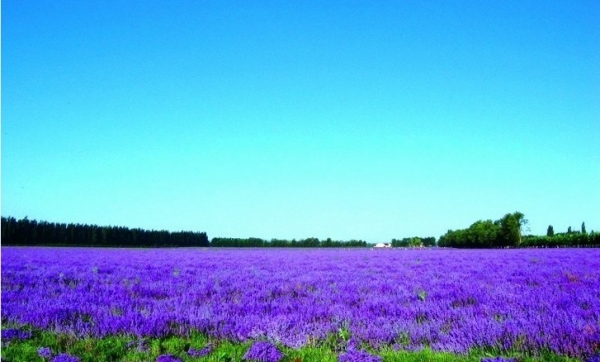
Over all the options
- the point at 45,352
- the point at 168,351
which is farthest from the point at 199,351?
the point at 45,352

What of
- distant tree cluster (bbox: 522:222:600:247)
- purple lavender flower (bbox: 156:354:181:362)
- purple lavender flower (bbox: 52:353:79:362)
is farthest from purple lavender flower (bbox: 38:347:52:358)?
distant tree cluster (bbox: 522:222:600:247)

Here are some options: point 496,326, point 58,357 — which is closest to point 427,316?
point 496,326

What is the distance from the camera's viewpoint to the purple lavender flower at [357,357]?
12.1 ft

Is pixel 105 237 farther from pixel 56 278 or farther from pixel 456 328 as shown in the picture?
pixel 456 328

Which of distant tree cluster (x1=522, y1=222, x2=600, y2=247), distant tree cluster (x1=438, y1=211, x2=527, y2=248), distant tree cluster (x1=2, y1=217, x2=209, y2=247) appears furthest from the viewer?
distant tree cluster (x1=438, y1=211, x2=527, y2=248)

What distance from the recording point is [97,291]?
8.34 metres


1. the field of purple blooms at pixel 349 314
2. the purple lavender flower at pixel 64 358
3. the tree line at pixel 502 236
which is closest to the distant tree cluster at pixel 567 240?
the tree line at pixel 502 236

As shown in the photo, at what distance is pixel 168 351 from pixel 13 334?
1981 mm

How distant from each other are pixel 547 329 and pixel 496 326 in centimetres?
48

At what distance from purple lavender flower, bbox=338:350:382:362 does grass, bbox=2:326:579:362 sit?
8 centimetres

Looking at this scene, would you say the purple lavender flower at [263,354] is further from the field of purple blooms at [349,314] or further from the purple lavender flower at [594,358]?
the purple lavender flower at [594,358]

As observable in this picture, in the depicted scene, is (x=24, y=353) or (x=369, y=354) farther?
(x=24, y=353)

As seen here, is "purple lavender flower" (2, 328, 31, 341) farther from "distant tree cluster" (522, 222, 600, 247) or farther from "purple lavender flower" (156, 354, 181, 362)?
"distant tree cluster" (522, 222, 600, 247)

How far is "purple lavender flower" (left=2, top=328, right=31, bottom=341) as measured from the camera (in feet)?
15.4
